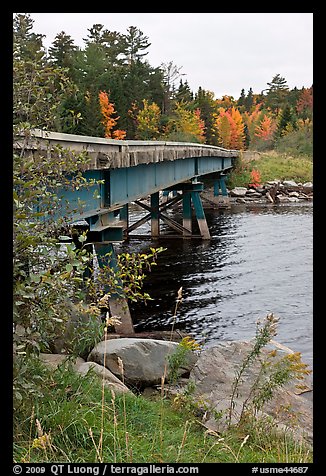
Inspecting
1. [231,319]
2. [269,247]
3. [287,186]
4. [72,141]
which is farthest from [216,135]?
[72,141]

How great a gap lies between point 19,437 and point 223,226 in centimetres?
2444

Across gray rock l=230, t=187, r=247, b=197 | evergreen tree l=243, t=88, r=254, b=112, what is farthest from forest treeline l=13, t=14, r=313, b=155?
evergreen tree l=243, t=88, r=254, b=112

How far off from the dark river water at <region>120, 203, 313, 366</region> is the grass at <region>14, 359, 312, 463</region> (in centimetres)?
558

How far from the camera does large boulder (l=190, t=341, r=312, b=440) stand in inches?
212

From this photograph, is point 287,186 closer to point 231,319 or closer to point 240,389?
point 231,319

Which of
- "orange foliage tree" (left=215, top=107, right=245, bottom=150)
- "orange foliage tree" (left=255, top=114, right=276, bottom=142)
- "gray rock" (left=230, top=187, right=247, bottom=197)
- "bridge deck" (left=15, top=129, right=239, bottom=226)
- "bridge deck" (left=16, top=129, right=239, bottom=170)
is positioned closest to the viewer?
"bridge deck" (left=15, top=129, right=239, bottom=226)

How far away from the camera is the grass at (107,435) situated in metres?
3.36

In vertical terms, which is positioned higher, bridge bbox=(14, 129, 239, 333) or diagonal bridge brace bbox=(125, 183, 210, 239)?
bridge bbox=(14, 129, 239, 333)

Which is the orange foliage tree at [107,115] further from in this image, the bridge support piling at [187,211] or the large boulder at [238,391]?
the large boulder at [238,391]

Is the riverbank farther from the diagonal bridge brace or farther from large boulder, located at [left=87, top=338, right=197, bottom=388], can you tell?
the diagonal bridge brace

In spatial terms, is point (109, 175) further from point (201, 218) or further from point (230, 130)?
point (230, 130)

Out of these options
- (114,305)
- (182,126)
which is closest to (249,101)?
(182,126)

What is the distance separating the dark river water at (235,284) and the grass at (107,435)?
5.58 m

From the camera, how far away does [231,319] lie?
1274 cm
